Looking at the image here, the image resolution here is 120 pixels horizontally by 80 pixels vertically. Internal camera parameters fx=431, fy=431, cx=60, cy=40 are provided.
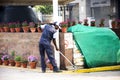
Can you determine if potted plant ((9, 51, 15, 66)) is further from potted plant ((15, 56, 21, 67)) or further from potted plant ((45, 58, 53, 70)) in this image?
potted plant ((45, 58, 53, 70))

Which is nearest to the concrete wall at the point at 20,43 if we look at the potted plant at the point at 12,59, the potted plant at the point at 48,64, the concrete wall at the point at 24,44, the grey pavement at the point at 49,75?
the concrete wall at the point at 24,44

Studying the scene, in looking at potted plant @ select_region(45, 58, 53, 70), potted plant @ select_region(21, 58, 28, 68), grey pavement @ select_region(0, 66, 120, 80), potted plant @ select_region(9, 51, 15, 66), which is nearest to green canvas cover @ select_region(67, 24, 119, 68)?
grey pavement @ select_region(0, 66, 120, 80)

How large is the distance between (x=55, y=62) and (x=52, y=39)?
737mm

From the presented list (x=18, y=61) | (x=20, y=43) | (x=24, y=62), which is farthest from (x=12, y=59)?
(x=24, y=62)

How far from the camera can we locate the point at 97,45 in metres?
13.9

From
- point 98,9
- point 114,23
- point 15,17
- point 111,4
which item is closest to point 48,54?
point 114,23

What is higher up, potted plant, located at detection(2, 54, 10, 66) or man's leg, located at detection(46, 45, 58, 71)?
man's leg, located at detection(46, 45, 58, 71)

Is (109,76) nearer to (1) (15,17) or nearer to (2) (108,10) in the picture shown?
(1) (15,17)

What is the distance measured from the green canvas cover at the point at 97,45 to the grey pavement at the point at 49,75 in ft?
2.46

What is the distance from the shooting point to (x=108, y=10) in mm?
29312

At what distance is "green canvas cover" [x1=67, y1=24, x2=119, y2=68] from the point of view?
45.1 ft

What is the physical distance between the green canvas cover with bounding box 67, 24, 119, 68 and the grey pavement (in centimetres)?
75

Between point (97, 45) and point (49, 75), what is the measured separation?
2.19m

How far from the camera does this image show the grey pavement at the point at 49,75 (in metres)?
11.9
